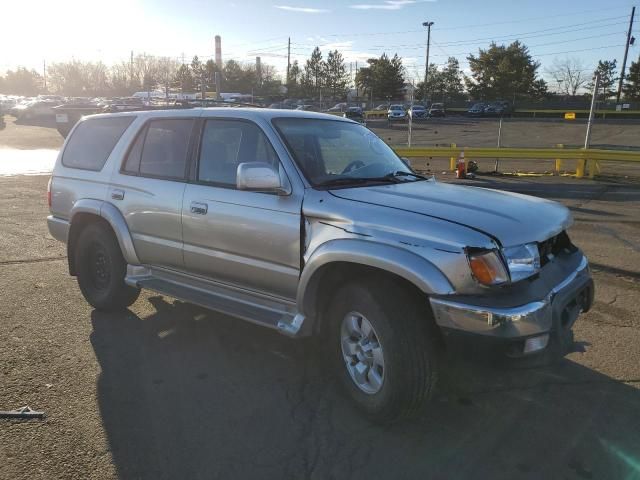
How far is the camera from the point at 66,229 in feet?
17.9

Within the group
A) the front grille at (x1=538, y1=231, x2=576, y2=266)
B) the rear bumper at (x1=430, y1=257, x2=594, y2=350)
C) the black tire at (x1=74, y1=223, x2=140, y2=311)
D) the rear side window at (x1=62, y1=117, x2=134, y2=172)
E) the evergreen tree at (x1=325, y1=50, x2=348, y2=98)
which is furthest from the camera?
the evergreen tree at (x1=325, y1=50, x2=348, y2=98)

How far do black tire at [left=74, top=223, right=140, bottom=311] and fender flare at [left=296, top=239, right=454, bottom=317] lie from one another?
229 centimetres

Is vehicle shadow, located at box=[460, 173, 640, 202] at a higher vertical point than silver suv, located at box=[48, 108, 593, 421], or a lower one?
lower

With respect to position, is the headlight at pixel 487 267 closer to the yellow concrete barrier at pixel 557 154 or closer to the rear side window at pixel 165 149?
the rear side window at pixel 165 149

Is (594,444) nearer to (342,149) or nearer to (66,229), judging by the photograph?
(342,149)

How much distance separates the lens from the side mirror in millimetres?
3496

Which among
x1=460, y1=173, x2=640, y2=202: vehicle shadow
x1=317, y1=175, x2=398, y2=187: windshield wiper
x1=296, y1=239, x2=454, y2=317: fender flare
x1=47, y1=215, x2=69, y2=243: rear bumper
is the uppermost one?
x1=317, y1=175, x2=398, y2=187: windshield wiper

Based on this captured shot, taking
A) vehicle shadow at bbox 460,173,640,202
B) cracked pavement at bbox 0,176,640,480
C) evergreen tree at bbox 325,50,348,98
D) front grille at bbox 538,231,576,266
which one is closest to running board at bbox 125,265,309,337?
cracked pavement at bbox 0,176,640,480

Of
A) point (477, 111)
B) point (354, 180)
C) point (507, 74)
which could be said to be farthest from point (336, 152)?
point (507, 74)

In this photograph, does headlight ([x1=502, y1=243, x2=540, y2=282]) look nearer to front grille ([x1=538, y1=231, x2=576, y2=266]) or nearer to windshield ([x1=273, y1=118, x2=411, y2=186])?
front grille ([x1=538, y1=231, x2=576, y2=266])

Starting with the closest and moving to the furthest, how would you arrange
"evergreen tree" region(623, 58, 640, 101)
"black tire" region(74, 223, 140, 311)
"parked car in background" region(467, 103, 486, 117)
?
"black tire" region(74, 223, 140, 311) → "parked car in background" region(467, 103, 486, 117) → "evergreen tree" region(623, 58, 640, 101)

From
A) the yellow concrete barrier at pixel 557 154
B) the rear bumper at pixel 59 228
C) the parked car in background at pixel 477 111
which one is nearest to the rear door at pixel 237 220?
the rear bumper at pixel 59 228

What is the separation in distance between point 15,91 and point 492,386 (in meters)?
143

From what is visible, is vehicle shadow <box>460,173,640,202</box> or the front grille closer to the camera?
the front grille
